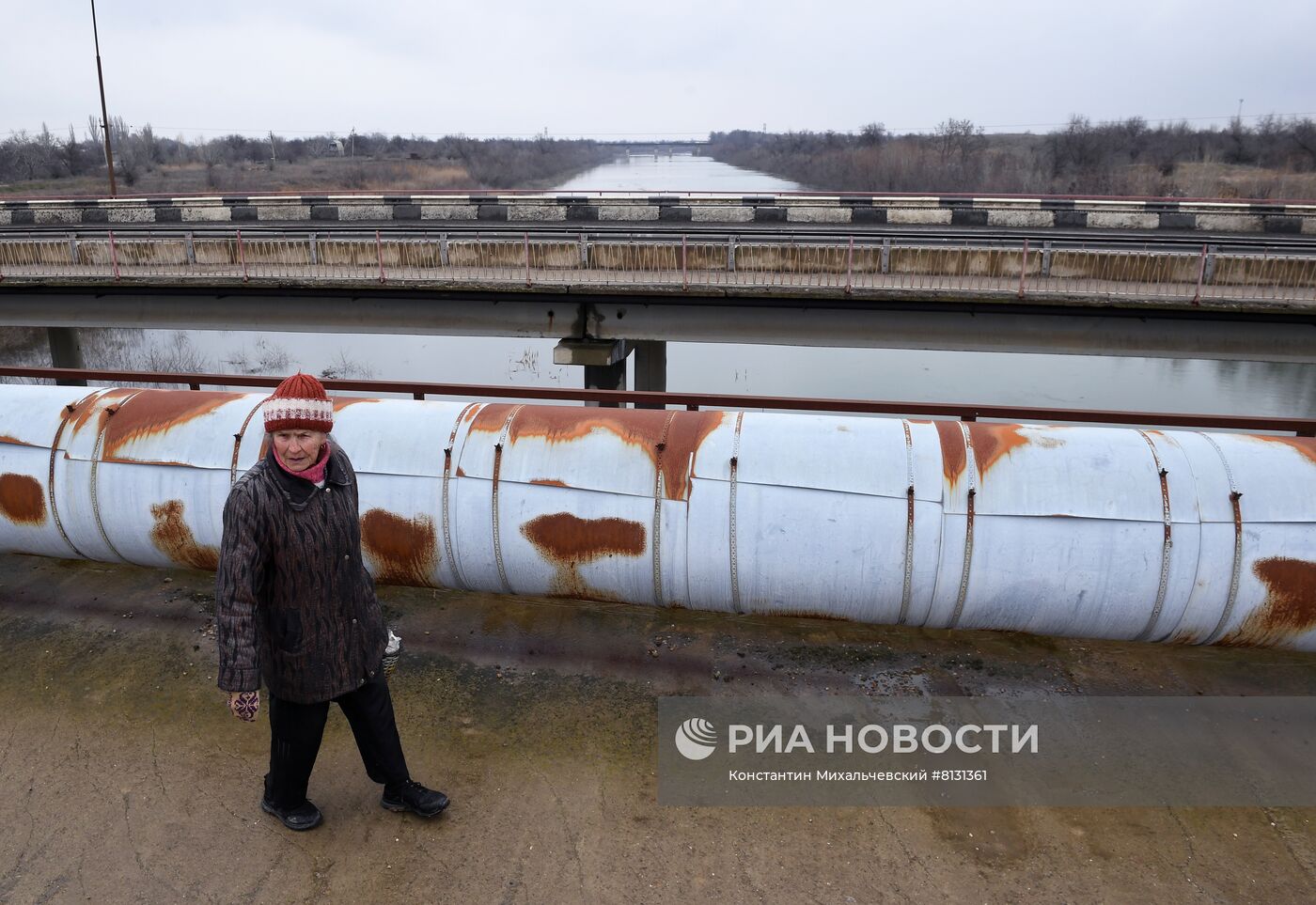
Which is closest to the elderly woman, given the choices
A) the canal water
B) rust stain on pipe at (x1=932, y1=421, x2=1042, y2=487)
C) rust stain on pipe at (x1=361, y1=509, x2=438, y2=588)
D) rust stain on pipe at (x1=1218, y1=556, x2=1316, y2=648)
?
rust stain on pipe at (x1=361, y1=509, x2=438, y2=588)

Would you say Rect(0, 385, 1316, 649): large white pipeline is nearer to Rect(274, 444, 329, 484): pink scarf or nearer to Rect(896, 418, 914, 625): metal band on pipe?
Rect(896, 418, 914, 625): metal band on pipe

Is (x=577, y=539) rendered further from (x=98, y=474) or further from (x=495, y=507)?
(x=98, y=474)

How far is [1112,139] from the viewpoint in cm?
7962

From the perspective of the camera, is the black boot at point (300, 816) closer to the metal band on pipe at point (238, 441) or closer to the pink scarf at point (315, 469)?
the pink scarf at point (315, 469)

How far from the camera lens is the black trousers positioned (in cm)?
356

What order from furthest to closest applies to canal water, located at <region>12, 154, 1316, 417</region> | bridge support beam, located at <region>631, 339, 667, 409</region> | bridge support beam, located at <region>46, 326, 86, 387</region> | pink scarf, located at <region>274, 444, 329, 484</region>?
canal water, located at <region>12, 154, 1316, 417</region>
bridge support beam, located at <region>46, 326, 86, 387</region>
bridge support beam, located at <region>631, 339, 667, 409</region>
pink scarf, located at <region>274, 444, 329, 484</region>

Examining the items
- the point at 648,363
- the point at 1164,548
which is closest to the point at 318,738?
the point at 1164,548

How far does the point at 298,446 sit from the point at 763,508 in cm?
296

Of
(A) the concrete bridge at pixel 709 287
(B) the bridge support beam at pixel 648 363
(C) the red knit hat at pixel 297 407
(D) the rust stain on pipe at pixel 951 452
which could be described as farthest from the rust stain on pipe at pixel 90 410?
(B) the bridge support beam at pixel 648 363

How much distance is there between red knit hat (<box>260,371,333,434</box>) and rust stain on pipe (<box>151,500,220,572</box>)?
3.31 meters

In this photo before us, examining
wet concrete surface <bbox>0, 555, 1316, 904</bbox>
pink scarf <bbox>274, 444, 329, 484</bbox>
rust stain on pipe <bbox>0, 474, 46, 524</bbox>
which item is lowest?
wet concrete surface <bbox>0, 555, 1316, 904</bbox>

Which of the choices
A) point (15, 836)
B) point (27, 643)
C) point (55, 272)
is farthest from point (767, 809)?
point (55, 272)

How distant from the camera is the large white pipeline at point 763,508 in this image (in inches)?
197

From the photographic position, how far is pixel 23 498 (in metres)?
6.00
